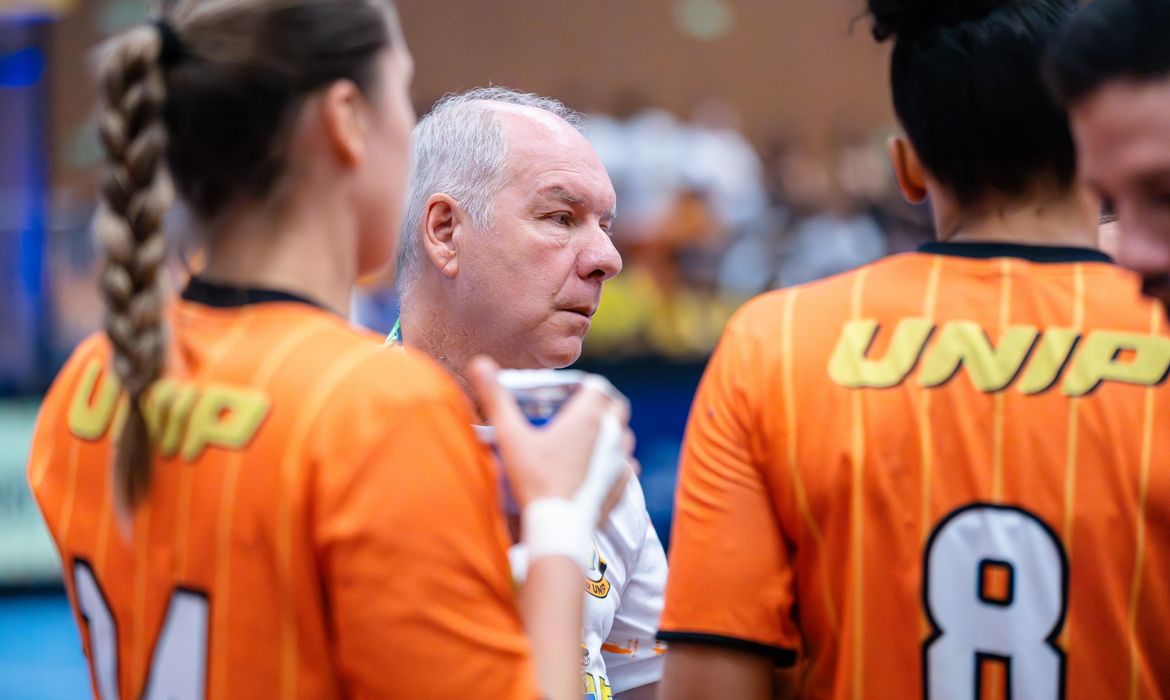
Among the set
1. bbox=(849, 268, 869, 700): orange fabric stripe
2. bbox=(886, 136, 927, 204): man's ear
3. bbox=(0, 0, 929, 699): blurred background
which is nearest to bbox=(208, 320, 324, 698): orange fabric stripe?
bbox=(849, 268, 869, 700): orange fabric stripe

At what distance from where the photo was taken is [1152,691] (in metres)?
1.61

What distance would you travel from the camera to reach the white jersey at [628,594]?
2371 millimetres

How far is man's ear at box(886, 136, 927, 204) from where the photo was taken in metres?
1.77

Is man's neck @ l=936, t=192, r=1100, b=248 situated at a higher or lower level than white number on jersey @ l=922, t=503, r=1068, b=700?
higher

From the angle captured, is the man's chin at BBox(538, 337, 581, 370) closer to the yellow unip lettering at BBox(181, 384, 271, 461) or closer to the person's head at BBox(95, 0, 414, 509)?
the person's head at BBox(95, 0, 414, 509)

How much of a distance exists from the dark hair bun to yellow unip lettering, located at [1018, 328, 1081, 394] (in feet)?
1.43

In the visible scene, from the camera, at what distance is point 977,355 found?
167 cm

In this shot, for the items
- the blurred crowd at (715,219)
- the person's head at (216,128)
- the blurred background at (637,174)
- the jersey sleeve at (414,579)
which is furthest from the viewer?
the blurred crowd at (715,219)

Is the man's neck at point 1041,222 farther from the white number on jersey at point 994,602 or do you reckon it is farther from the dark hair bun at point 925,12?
the white number on jersey at point 994,602

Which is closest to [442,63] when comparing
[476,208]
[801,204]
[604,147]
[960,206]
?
[604,147]

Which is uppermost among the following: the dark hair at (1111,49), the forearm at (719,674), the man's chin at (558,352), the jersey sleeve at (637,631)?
the dark hair at (1111,49)

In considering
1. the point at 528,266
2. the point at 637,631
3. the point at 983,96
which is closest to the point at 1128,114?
the point at 983,96

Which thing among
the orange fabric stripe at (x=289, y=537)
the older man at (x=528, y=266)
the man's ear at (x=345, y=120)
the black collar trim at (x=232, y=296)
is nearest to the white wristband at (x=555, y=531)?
the orange fabric stripe at (x=289, y=537)

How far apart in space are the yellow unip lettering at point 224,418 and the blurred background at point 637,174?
193 inches
